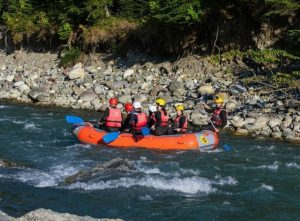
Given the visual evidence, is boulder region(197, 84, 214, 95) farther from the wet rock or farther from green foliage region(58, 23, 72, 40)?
green foliage region(58, 23, 72, 40)

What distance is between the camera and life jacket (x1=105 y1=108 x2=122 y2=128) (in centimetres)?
1273

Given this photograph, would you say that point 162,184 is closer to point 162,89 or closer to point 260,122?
point 260,122

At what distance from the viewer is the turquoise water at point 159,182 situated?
7.61m

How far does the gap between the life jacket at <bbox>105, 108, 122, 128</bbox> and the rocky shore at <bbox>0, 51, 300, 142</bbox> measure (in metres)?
3.06

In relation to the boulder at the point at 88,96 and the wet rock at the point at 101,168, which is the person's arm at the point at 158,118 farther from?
the boulder at the point at 88,96

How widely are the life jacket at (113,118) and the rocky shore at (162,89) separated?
306 cm

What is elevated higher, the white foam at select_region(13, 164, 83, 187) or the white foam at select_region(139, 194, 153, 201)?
the white foam at select_region(139, 194, 153, 201)

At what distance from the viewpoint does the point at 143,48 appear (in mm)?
22250

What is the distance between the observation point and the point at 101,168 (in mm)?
9375

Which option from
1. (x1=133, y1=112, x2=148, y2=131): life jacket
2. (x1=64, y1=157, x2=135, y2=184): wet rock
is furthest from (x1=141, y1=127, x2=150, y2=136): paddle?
(x1=64, y1=157, x2=135, y2=184): wet rock

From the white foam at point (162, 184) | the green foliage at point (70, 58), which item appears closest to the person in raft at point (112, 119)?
the white foam at point (162, 184)

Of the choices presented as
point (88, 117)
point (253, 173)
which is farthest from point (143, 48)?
point (253, 173)

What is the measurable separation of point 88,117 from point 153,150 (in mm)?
4879

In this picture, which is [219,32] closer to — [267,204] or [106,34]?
[106,34]
